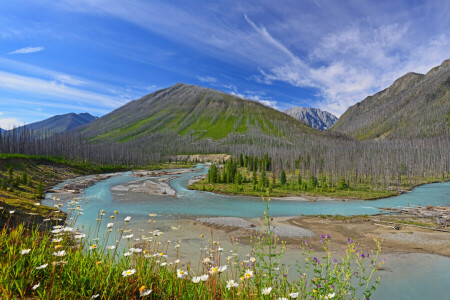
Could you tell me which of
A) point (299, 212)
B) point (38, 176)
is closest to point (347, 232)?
point (299, 212)

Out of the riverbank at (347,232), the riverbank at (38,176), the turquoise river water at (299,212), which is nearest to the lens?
the turquoise river water at (299,212)

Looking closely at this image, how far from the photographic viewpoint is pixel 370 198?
58.3m

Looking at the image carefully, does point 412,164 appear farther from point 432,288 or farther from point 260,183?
point 432,288

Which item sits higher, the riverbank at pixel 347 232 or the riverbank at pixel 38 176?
the riverbank at pixel 38 176

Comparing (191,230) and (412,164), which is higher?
(412,164)

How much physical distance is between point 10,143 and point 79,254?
465ft

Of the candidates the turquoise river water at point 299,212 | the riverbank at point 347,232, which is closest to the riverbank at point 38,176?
the turquoise river water at point 299,212

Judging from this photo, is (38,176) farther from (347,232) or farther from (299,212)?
(347,232)

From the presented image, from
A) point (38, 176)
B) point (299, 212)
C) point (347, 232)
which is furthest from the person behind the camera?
point (38, 176)

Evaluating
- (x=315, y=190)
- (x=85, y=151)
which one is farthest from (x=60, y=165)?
(x=315, y=190)

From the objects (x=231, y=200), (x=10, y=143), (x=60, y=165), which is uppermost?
(x=10, y=143)

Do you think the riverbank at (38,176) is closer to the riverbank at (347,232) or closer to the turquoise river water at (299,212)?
the turquoise river water at (299,212)

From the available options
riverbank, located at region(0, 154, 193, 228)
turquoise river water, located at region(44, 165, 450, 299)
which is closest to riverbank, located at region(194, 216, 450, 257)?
turquoise river water, located at region(44, 165, 450, 299)

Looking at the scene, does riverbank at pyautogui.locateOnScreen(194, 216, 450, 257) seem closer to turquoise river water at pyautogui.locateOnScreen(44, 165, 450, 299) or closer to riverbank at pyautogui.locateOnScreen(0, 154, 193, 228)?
turquoise river water at pyautogui.locateOnScreen(44, 165, 450, 299)
